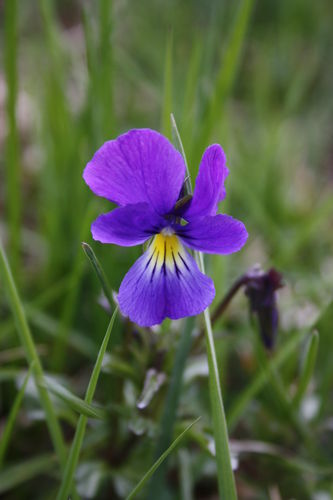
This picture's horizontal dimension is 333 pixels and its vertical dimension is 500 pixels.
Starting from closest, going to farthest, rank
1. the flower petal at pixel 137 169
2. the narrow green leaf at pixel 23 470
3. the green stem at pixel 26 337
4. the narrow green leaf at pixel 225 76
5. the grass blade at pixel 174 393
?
the flower petal at pixel 137 169 → the green stem at pixel 26 337 → the grass blade at pixel 174 393 → the narrow green leaf at pixel 23 470 → the narrow green leaf at pixel 225 76

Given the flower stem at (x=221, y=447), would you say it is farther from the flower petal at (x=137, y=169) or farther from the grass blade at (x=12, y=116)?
the grass blade at (x=12, y=116)

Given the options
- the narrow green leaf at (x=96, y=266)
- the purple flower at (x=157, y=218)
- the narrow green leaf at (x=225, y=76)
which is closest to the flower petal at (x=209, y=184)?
the purple flower at (x=157, y=218)

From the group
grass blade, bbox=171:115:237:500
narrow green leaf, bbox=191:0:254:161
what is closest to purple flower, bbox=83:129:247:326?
grass blade, bbox=171:115:237:500

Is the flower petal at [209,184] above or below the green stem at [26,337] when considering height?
above

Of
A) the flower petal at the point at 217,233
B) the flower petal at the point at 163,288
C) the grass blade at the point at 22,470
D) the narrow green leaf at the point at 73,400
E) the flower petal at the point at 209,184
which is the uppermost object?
the flower petal at the point at 209,184

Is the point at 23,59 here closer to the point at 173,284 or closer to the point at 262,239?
the point at 262,239

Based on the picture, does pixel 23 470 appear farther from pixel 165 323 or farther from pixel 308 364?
pixel 308 364

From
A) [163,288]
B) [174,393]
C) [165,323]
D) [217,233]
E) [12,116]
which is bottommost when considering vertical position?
[174,393]

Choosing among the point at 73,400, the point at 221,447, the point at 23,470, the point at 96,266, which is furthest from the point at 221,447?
the point at 23,470
